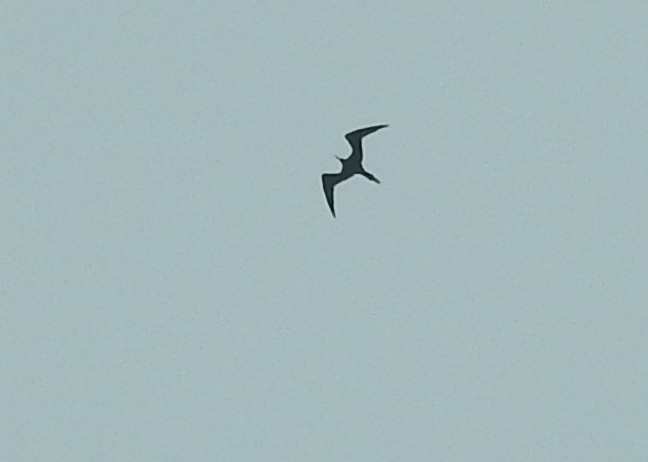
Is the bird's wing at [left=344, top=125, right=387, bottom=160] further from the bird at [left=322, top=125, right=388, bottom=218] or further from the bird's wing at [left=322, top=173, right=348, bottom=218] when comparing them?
the bird's wing at [left=322, top=173, right=348, bottom=218]

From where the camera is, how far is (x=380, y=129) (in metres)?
58.5

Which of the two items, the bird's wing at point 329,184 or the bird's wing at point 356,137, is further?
the bird's wing at point 329,184

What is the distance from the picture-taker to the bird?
5978cm

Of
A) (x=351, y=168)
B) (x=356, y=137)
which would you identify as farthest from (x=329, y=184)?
(x=356, y=137)

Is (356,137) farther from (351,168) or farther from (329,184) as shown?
(329,184)

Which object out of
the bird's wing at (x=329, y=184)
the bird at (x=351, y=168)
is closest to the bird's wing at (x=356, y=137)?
the bird at (x=351, y=168)

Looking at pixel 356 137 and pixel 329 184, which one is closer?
pixel 356 137

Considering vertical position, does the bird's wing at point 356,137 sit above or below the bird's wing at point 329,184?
above

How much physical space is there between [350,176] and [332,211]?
3.18 feet

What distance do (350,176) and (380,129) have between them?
2875mm

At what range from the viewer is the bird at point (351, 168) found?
196 feet

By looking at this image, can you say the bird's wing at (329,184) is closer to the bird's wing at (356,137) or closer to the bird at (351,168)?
the bird at (351,168)

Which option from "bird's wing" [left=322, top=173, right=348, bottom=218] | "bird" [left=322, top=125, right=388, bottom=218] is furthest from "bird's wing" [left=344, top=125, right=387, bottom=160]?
"bird's wing" [left=322, top=173, right=348, bottom=218]

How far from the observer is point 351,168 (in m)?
60.8
